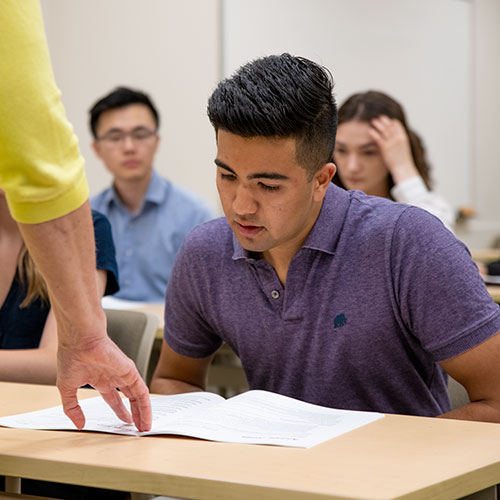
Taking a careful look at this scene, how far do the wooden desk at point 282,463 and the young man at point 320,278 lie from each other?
0.28 metres

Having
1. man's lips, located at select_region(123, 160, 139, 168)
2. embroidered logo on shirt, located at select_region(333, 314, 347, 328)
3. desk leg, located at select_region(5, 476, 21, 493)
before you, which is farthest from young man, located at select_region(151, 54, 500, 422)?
man's lips, located at select_region(123, 160, 139, 168)

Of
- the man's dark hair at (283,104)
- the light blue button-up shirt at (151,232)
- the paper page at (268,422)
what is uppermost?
the man's dark hair at (283,104)

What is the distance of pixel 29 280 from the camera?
195 centimetres

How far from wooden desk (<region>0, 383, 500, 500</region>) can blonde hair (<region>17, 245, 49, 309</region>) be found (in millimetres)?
766

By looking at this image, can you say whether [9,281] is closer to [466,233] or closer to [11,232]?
[11,232]

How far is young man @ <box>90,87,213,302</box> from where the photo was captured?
3701 mm

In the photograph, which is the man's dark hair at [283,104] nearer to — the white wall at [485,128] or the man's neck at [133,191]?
the man's neck at [133,191]

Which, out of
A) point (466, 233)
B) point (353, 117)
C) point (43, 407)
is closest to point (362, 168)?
point (353, 117)

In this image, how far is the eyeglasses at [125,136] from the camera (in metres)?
3.85

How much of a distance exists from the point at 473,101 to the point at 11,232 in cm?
468

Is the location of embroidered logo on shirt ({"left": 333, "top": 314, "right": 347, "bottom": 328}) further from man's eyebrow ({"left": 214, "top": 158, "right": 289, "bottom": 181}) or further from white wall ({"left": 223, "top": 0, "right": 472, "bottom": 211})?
white wall ({"left": 223, "top": 0, "right": 472, "bottom": 211})

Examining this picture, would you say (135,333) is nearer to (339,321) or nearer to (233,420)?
(339,321)

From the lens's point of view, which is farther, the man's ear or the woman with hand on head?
the woman with hand on head

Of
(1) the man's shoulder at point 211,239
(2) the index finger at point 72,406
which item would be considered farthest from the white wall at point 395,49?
(2) the index finger at point 72,406
